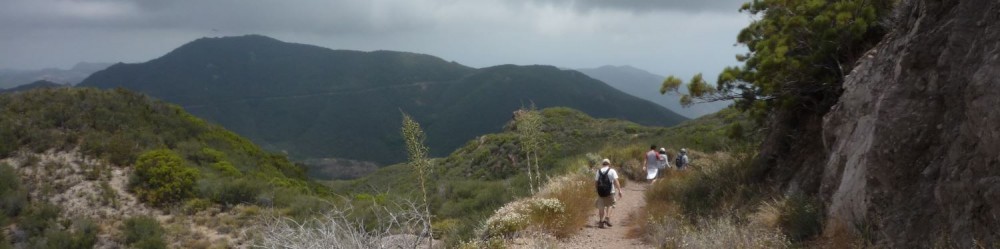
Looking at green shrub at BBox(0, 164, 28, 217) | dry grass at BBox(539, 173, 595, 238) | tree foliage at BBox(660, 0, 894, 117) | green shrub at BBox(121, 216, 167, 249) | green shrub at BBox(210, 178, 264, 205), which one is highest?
tree foliage at BBox(660, 0, 894, 117)

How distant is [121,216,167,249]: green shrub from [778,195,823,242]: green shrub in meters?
15.1

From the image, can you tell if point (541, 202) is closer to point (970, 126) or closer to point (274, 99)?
point (970, 126)

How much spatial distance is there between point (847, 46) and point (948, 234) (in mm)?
3596

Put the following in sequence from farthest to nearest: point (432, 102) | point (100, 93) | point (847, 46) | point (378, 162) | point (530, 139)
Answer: point (432, 102), point (378, 162), point (100, 93), point (530, 139), point (847, 46)

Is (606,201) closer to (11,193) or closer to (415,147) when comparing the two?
(415,147)

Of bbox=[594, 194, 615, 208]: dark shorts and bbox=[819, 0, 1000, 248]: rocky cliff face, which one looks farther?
bbox=[594, 194, 615, 208]: dark shorts

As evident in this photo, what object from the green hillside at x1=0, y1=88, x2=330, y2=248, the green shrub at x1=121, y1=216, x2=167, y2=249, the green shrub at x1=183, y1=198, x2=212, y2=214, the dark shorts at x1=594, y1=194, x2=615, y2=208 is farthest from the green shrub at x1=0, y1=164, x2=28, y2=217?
the dark shorts at x1=594, y1=194, x2=615, y2=208

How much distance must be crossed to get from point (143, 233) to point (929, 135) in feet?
58.2

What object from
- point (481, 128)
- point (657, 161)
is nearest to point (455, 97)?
point (481, 128)

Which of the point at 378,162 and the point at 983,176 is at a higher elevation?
the point at 983,176

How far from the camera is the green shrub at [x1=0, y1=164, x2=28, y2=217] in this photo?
15883 millimetres

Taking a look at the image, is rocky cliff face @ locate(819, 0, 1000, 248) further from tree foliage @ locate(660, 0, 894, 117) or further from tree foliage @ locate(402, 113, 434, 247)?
tree foliage @ locate(402, 113, 434, 247)

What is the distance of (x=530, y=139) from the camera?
41.2ft

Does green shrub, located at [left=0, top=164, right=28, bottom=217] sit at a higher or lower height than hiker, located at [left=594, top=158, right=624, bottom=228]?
lower
